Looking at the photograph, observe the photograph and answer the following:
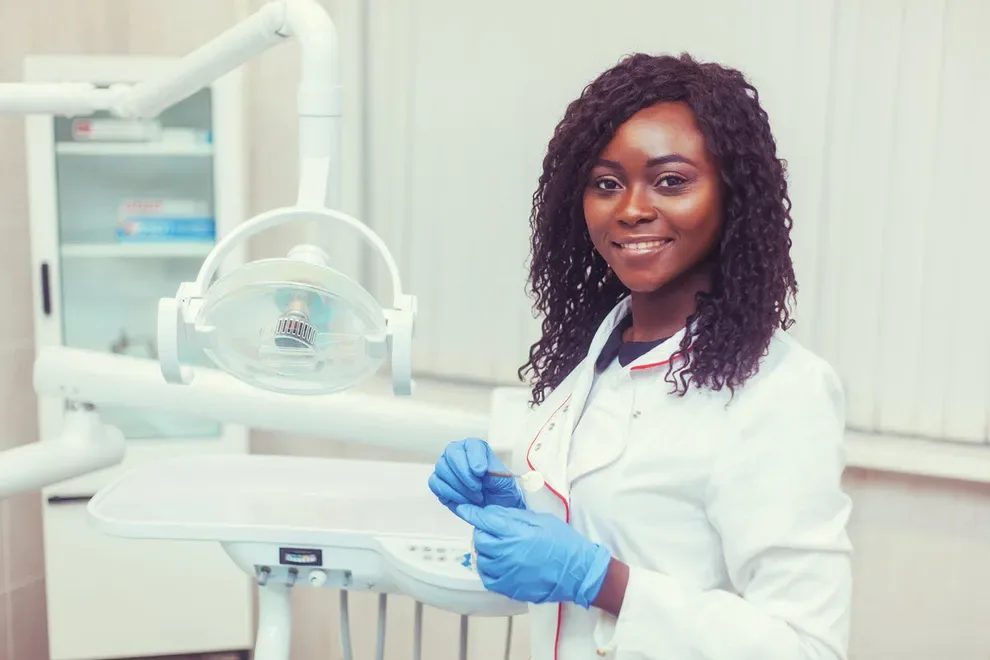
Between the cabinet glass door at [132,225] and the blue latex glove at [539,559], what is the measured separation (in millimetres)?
1454

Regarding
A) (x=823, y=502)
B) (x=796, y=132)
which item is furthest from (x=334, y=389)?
(x=796, y=132)

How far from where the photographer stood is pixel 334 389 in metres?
0.96

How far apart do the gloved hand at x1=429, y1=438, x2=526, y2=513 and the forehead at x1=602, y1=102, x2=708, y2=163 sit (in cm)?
38

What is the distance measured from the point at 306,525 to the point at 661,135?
2.38 feet

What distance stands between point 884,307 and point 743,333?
1133mm

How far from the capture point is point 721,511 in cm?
99

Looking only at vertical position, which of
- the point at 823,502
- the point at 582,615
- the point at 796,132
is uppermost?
the point at 796,132

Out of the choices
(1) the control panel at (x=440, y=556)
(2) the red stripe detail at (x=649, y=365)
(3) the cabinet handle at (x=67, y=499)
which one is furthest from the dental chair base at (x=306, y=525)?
(3) the cabinet handle at (x=67, y=499)

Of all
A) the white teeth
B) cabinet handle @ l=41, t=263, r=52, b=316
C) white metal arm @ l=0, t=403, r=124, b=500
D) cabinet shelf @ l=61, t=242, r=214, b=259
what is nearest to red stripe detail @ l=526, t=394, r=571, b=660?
the white teeth

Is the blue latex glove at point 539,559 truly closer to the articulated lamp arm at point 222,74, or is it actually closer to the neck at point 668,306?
the neck at point 668,306

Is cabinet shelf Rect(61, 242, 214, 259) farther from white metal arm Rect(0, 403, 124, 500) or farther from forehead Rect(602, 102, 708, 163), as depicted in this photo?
forehead Rect(602, 102, 708, 163)

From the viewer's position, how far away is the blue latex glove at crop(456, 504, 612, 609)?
3.34ft

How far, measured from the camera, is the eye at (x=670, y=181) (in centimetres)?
104

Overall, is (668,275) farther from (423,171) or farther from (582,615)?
(423,171)
